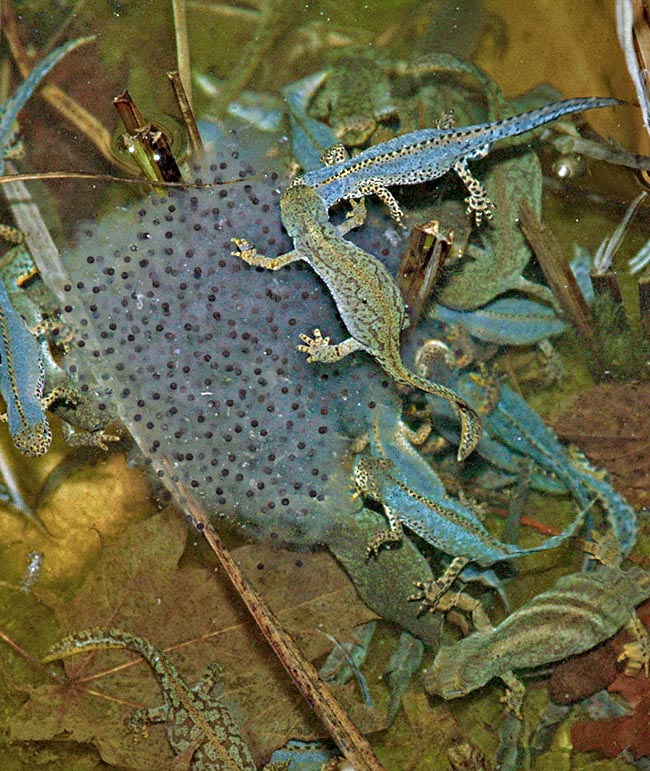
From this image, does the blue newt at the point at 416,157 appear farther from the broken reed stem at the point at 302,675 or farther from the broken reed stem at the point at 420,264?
the broken reed stem at the point at 302,675

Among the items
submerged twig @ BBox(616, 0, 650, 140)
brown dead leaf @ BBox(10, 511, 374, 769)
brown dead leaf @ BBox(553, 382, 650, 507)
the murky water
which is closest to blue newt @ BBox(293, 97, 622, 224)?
the murky water

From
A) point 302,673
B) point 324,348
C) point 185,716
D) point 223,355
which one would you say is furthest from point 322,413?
point 185,716

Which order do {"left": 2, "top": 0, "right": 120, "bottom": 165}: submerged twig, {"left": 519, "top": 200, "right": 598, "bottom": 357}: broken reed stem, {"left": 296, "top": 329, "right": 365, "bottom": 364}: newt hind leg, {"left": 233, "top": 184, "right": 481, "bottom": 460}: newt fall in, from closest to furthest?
{"left": 233, "top": 184, "right": 481, "bottom": 460}: newt → {"left": 296, "top": 329, "right": 365, "bottom": 364}: newt hind leg → {"left": 519, "top": 200, "right": 598, "bottom": 357}: broken reed stem → {"left": 2, "top": 0, "right": 120, "bottom": 165}: submerged twig

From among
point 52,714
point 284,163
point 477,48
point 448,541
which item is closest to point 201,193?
point 284,163

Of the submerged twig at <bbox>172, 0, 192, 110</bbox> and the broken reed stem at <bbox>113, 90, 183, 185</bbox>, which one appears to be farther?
the submerged twig at <bbox>172, 0, 192, 110</bbox>

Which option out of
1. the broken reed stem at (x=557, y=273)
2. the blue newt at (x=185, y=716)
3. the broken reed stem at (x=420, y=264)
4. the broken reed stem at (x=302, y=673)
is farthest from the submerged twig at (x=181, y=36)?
the blue newt at (x=185, y=716)

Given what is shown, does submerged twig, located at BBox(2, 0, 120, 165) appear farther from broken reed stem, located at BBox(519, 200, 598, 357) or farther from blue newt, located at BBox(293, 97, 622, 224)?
broken reed stem, located at BBox(519, 200, 598, 357)

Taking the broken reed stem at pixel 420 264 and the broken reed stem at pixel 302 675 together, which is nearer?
the broken reed stem at pixel 420 264
